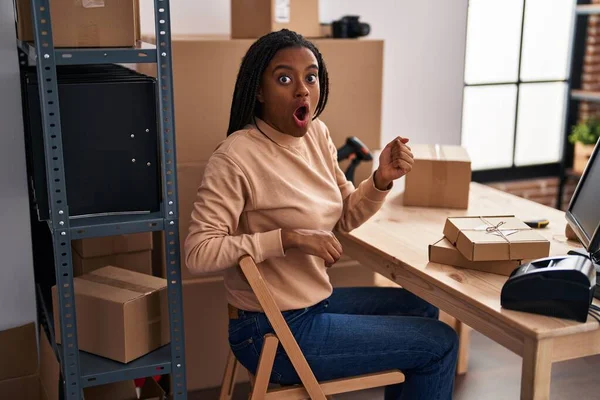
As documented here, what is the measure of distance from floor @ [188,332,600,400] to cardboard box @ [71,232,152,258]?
698 millimetres

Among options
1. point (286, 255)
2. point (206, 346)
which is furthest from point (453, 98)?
point (286, 255)

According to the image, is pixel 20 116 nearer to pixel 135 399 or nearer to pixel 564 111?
pixel 135 399

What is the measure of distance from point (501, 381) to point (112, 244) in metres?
1.61

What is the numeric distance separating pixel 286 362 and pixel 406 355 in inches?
12.6

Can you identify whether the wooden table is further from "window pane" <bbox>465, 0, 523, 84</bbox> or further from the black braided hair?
"window pane" <bbox>465, 0, 523, 84</bbox>

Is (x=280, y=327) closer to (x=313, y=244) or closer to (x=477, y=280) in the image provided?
(x=313, y=244)

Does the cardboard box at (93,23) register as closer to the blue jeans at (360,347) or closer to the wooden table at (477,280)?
the blue jeans at (360,347)

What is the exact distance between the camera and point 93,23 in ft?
6.48

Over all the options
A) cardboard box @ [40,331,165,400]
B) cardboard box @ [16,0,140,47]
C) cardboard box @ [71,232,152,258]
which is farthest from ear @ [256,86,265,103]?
cardboard box @ [40,331,165,400]

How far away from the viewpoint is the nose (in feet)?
6.71

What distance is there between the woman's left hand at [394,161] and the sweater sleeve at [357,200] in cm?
4

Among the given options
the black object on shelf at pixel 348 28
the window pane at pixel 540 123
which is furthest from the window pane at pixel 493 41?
the black object on shelf at pixel 348 28

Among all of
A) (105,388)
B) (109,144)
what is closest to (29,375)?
(105,388)

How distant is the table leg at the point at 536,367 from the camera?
1702mm
